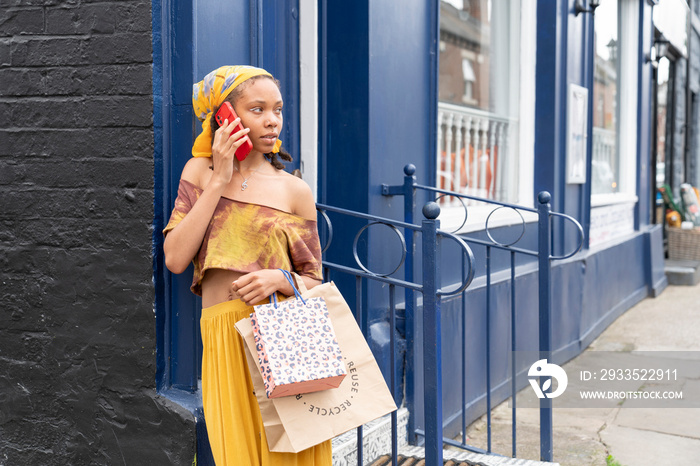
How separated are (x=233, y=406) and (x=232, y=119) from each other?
0.93 metres

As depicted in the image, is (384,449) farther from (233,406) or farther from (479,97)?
(479,97)

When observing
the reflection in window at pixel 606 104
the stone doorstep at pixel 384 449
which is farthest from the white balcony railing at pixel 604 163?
the stone doorstep at pixel 384 449

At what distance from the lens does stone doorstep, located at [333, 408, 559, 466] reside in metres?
3.57

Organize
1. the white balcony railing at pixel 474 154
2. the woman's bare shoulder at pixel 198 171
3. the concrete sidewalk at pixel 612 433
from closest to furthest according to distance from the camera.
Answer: the woman's bare shoulder at pixel 198 171 < the concrete sidewalk at pixel 612 433 < the white balcony railing at pixel 474 154

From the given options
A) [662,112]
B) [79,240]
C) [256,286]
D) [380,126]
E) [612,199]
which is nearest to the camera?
[256,286]

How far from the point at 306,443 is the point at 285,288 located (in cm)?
49

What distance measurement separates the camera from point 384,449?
389 centimetres

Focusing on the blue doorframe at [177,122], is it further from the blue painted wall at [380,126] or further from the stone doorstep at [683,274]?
the stone doorstep at [683,274]

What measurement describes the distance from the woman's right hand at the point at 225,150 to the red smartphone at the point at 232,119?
0.08 feet

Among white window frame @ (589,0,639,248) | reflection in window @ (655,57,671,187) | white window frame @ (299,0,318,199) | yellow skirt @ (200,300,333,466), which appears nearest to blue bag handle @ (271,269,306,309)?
yellow skirt @ (200,300,333,466)

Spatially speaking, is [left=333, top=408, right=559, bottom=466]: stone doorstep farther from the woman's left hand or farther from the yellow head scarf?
the yellow head scarf

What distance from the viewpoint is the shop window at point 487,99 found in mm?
5637

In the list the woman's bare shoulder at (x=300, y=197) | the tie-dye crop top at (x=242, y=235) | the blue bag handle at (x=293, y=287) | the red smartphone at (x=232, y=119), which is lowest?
the blue bag handle at (x=293, y=287)

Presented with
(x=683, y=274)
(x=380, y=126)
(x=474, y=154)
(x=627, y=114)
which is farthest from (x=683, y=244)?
(x=380, y=126)
